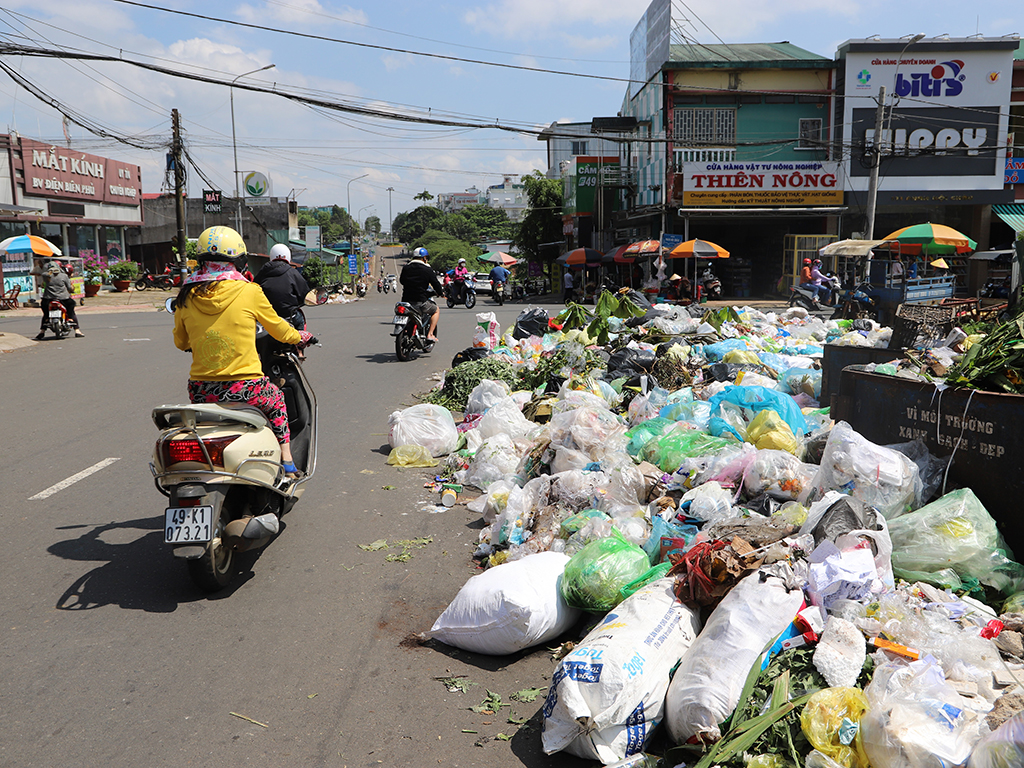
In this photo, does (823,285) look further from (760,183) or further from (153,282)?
(153,282)

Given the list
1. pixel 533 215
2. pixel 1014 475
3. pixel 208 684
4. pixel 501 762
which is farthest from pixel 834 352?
pixel 533 215

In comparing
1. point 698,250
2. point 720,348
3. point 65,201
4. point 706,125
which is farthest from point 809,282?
point 65,201

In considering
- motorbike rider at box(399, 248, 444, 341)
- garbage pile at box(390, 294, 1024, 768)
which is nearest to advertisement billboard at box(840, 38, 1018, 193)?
motorbike rider at box(399, 248, 444, 341)

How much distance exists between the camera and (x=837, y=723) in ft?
8.14

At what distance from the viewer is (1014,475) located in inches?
149

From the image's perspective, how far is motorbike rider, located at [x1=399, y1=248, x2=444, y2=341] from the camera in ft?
39.7

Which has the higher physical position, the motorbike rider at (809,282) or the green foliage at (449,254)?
the green foliage at (449,254)

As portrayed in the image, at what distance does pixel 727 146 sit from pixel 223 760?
28.6 m

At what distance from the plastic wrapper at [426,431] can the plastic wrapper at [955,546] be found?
396 centimetres

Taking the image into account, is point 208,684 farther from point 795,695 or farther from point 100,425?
point 100,425

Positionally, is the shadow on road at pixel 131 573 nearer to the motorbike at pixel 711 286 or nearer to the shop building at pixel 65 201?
the shop building at pixel 65 201

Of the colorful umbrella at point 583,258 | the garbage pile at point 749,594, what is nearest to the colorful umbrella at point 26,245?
the colorful umbrella at point 583,258

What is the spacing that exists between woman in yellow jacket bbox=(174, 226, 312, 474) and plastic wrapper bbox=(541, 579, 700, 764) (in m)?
2.54

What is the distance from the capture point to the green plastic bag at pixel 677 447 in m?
5.34
